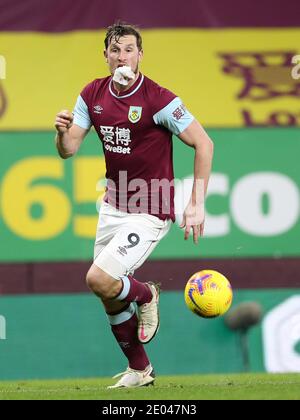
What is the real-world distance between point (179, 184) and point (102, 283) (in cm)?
309

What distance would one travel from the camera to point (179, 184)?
1046 cm

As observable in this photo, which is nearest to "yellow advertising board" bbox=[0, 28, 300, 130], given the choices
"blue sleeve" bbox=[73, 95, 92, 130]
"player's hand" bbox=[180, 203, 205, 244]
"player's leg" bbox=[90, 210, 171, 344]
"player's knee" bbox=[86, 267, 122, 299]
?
"blue sleeve" bbox=[73, 95, 92, 130]

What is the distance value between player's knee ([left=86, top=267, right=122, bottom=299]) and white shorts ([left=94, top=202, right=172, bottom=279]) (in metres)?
0.04

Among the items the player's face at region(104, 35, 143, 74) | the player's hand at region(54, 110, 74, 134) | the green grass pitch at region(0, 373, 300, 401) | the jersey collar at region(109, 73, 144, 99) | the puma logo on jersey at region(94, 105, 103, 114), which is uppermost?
the player's face at region(104, 35, 143, 74)

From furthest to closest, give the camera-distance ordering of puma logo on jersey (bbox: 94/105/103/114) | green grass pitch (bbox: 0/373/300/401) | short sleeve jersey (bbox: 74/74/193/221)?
puma logo on jersey (bbox: 94/105/103/114) < short sleeve jersey (bbox: 74/74/193/221) < green grass pitch (bbox: 0/373/300/401)

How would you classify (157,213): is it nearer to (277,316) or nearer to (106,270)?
(106,270)

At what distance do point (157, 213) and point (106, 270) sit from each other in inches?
25.0

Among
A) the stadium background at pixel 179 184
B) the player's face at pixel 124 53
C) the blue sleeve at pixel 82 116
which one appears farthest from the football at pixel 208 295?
the stadium background at pixel 179 184

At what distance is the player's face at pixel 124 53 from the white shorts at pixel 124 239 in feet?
3.31

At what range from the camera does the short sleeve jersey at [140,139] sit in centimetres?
779

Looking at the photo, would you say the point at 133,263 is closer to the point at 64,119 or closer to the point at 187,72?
the point at 64,119

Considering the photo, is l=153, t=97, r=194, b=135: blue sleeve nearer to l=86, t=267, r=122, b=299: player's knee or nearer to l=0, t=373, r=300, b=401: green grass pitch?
l=86, t=267, r=122, b=299: player's knee

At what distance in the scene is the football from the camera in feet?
25.8

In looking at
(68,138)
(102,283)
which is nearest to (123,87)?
(68,138)
